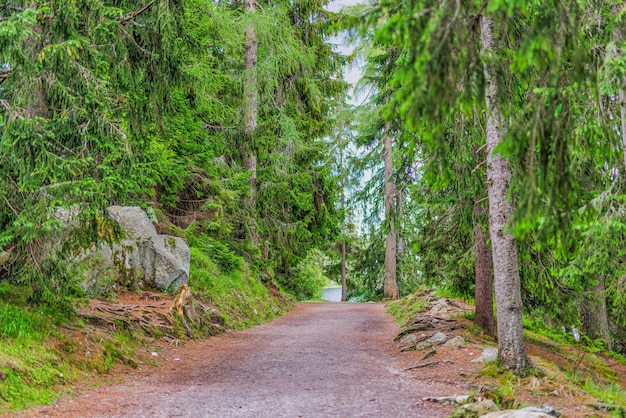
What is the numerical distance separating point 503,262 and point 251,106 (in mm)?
12847

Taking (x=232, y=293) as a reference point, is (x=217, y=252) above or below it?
above

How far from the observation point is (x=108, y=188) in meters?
6.30

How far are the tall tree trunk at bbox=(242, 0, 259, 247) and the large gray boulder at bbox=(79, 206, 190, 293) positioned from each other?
5.58m

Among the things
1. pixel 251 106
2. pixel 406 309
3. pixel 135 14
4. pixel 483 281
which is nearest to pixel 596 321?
pixel 406 309

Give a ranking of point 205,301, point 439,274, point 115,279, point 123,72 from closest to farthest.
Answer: point 123,72 → point 115,279 → point 205,301 → point 439,274

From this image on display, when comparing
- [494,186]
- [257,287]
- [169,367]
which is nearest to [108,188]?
[169,367]

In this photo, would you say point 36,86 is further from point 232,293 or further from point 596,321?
point 596,321

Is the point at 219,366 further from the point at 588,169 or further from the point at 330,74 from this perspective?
the point at 330,74

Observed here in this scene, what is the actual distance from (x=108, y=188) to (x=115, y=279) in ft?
12.5

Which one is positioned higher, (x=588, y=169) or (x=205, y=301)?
(x=588, y=169)

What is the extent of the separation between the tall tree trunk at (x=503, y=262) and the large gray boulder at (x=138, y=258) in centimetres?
707

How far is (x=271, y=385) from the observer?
6.13 meters

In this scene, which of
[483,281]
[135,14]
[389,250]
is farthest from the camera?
[389,250]

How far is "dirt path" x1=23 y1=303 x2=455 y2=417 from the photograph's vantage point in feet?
16.3
